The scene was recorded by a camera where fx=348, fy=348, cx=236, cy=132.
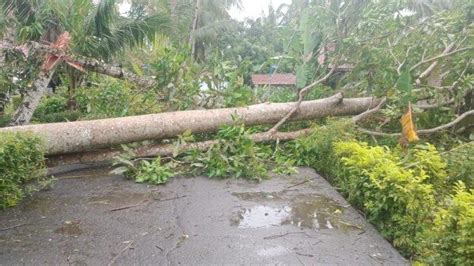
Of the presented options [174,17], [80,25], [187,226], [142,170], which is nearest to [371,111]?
[142,170]

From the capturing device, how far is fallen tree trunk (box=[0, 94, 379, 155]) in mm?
4838

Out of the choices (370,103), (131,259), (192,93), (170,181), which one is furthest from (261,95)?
Answer: (131,259)

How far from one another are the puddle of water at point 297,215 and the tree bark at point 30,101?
4.68 metres

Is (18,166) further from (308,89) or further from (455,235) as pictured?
(308,89)

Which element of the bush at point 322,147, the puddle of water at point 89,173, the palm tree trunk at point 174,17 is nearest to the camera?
the puddle of water at point 89,173

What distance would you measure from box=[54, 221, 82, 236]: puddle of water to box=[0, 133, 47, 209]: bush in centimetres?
88

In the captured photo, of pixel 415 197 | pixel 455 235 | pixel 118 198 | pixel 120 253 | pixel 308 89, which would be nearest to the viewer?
pixel 455 235

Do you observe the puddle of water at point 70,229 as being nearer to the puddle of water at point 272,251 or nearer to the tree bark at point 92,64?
the puddle of water at point 272,251

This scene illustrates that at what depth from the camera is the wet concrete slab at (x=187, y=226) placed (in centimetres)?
289

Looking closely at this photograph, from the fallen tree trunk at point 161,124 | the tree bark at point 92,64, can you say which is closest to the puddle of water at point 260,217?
the fallen tree trunk at point 161,124

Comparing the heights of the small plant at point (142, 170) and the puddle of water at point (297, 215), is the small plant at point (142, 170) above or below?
above

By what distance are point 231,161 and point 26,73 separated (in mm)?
4576

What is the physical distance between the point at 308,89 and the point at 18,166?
4.95 meters

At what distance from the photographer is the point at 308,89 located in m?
6.77
